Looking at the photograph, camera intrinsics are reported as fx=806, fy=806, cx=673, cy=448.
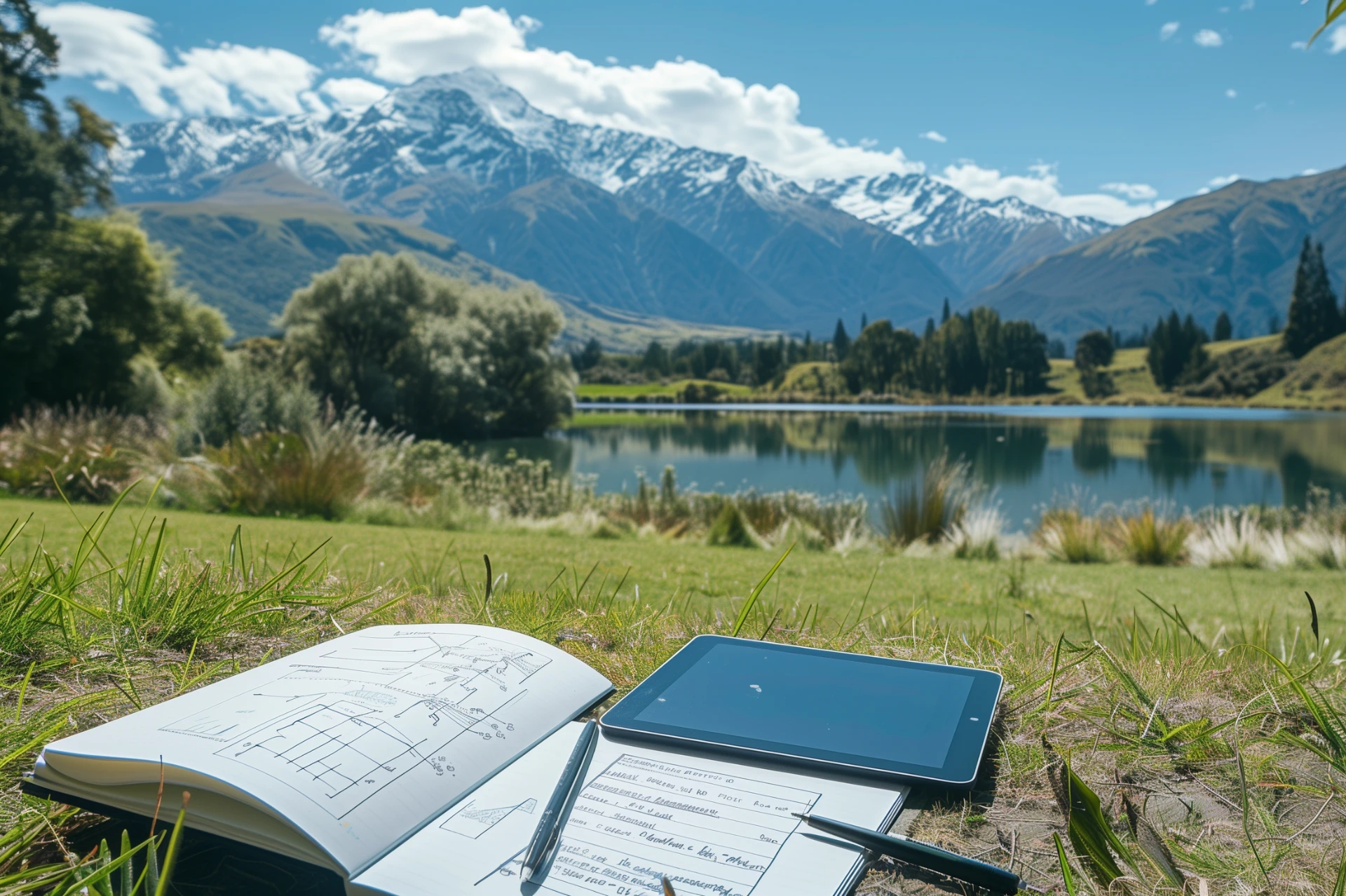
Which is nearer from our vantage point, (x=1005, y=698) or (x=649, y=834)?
(x=649, y=834)

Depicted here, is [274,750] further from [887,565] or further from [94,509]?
[94,509]

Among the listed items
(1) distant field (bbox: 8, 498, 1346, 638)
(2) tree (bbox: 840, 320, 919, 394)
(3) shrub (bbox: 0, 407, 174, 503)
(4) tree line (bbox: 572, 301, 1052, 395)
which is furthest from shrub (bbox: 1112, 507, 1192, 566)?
(2) tree (bbox: 840, 320, 919, 394)

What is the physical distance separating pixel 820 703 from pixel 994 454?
1180 inches

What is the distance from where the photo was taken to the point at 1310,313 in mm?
77562

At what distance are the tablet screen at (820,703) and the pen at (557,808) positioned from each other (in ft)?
0.45

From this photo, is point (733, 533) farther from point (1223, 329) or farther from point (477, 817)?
point (1223, 329)

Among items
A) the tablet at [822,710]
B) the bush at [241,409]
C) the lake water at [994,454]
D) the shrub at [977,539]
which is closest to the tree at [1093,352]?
the lake water at [994,454]

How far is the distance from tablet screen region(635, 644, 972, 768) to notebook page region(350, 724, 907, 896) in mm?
81

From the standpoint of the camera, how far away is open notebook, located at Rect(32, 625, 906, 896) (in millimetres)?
737

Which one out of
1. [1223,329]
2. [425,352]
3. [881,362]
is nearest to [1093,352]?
[1223,329]

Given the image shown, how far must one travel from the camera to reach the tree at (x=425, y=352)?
29812 millimetres

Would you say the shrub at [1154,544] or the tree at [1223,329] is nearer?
the shrub at [1154,544]

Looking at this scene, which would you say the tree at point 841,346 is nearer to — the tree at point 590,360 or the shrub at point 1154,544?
the tree at point 590,360

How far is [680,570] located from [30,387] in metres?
20.8
